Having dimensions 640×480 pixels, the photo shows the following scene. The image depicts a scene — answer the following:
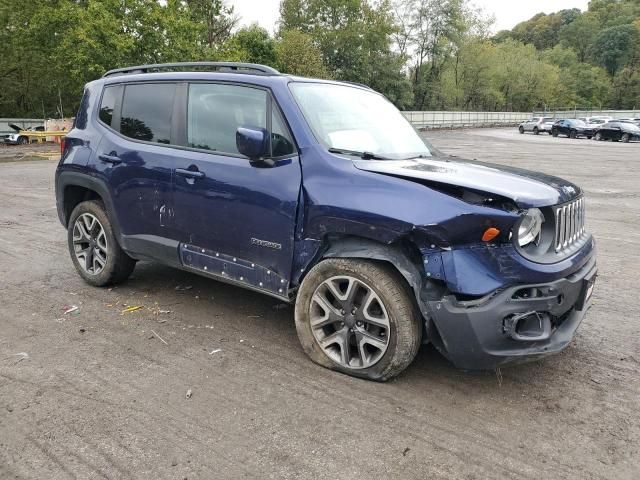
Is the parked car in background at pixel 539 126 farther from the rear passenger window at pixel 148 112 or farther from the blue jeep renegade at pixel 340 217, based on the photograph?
the rear passenger window at pixel 148 112

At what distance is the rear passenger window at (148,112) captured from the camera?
4.36 metres

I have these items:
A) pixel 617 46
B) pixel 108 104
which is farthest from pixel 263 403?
pixel 617 46

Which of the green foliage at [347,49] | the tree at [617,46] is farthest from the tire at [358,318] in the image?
the tree at [617,46]

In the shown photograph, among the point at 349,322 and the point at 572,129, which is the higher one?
the point at 572,129

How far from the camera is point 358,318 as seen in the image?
3.33 meters

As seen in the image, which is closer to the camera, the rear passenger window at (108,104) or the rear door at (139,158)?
the rear door at (139,158)

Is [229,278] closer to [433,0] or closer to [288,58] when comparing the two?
[288,58]

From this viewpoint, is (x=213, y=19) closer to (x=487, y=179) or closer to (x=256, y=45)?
(x=256, y=45)

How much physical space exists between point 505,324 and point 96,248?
150 inches

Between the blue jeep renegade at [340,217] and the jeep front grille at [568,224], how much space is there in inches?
0.5

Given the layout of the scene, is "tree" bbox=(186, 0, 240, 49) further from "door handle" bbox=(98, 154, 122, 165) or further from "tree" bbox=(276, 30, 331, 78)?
"door handle" bbox=(98, 154, 122, 165)

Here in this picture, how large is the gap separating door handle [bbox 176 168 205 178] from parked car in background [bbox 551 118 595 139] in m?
42.3

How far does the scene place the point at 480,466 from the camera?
2.58 m

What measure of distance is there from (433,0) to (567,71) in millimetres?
43553
